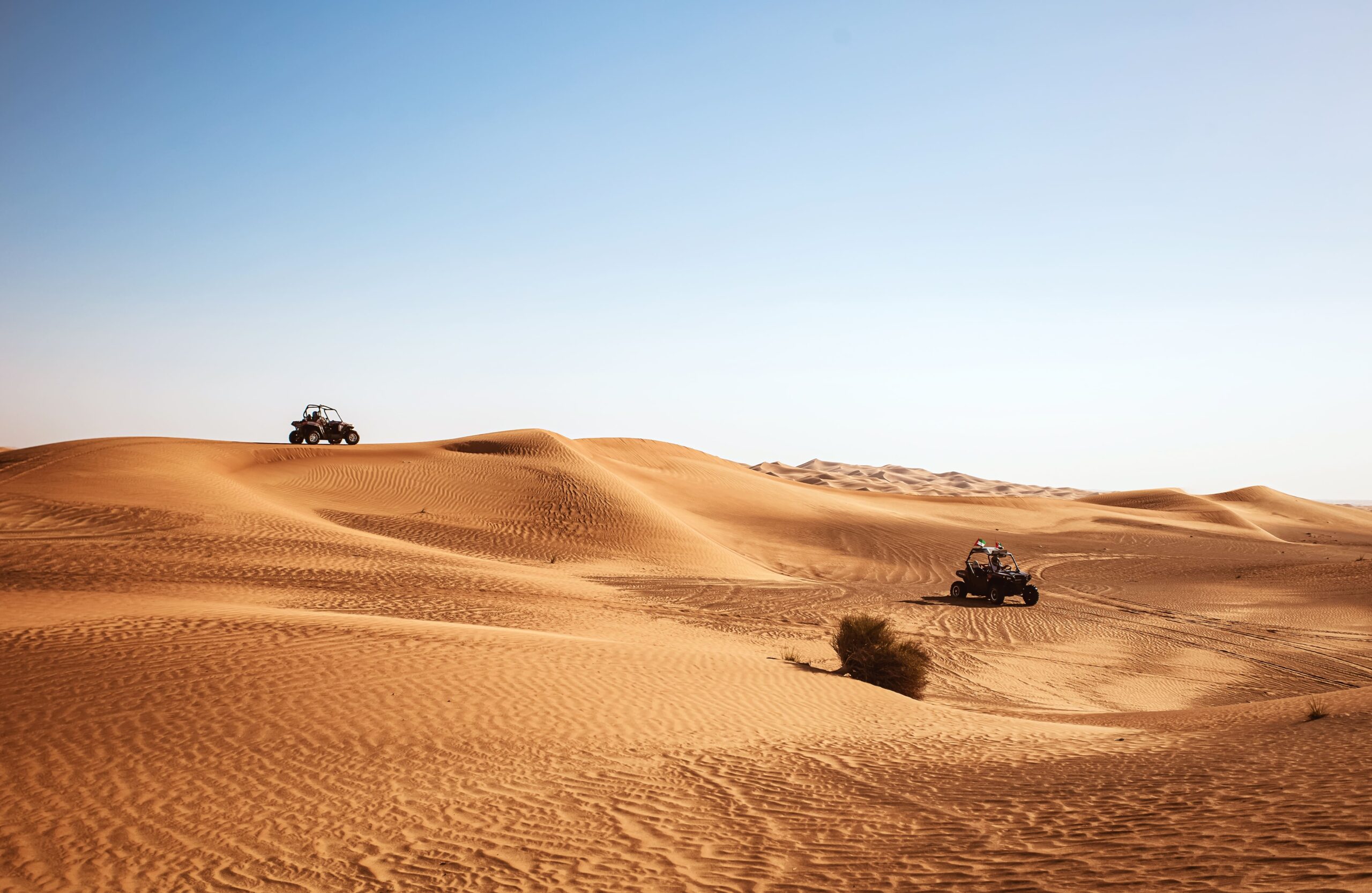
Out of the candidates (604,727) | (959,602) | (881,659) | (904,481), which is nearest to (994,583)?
(959,602)

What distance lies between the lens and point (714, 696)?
476 inches

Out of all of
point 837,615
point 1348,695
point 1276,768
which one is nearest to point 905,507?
point 837,615

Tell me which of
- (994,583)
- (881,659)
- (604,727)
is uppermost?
(994,583)

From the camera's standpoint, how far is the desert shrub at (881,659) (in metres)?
14.3

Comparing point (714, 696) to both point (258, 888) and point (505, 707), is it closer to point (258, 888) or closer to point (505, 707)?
point (505, 707)

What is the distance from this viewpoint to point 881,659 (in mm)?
14438

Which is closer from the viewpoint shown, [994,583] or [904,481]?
[994,583]

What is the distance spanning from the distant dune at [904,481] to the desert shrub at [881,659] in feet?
239

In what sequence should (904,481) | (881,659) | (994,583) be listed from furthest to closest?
(904,481) < (994,583) < (881,659)

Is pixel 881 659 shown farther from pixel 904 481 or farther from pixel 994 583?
pixel 904 481

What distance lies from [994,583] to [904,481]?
88.8m

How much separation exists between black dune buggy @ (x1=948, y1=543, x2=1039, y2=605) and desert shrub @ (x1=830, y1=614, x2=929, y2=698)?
430 inches

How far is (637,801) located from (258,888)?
305 centimetres

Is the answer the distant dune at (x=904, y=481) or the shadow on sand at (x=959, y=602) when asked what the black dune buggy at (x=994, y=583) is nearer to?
the shadow on sand at (x=959, y=602)
